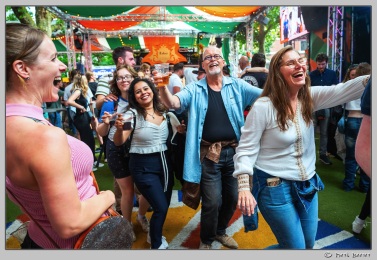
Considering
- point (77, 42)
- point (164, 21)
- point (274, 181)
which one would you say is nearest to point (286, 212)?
point (274, 181)

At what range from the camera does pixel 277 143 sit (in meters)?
1.81

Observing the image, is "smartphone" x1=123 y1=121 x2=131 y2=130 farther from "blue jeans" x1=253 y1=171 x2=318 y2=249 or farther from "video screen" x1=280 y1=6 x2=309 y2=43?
"video screen" x1=280 y1=6 x2=309 y2=43

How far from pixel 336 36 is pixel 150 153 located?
5.79m

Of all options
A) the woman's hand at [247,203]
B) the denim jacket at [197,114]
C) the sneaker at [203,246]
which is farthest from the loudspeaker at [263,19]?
the woman's hand at [247,203]

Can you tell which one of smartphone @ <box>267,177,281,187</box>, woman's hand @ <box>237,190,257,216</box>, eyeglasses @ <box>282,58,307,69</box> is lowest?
woman's hand @ <box>237,190,257,216</box>

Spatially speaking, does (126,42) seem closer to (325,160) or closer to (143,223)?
(325,160)

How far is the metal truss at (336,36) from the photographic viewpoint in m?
6.50

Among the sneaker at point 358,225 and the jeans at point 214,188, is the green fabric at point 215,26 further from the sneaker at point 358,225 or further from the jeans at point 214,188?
the jeans at point 214,188

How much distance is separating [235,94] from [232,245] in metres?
1.40

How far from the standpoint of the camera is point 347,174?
429 centimetres

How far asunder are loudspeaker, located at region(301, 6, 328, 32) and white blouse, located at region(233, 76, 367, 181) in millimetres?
6951

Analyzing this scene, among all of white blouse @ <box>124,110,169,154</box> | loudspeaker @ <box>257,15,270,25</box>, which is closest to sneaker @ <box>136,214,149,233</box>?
white blouse @ <box>124,110,169,154</box>

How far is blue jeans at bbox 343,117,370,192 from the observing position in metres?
3.99

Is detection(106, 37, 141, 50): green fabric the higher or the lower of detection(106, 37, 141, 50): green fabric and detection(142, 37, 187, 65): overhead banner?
the higher
